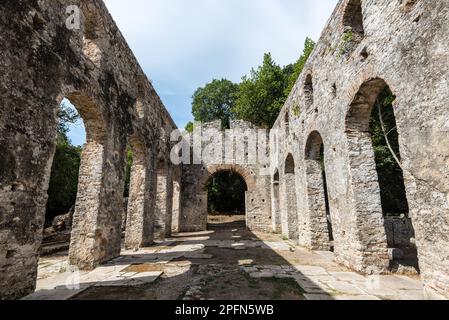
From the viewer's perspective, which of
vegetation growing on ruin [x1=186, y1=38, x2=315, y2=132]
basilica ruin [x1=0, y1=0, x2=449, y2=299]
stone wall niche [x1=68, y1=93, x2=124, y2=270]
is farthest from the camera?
vegetation growing on ruin [x1=186, y1=38, x2=315, y2=132]

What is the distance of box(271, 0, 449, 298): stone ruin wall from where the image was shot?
349 centimetres

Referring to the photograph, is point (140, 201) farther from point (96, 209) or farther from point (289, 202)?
point (289, 202)

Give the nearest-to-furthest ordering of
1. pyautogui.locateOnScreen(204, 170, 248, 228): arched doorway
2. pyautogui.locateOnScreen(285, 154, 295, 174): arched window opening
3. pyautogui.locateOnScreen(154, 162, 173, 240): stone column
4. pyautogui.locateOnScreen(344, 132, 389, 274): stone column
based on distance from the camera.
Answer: pyautogui.locateOnScreen(344, 132, 389, 274): stone column → pyautogui.locateOnScreen(285, 154, 295, 174): arched window opening → pyautogui.locateOnScreen(154, 162, 173, 240): stone column → pyautogui.locateOnScreen(204, 170, 248, 228): arched doorway

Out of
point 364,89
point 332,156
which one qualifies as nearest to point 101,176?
point 332,156

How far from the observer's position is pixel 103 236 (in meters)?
6.21

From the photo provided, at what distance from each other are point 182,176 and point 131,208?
7030mm

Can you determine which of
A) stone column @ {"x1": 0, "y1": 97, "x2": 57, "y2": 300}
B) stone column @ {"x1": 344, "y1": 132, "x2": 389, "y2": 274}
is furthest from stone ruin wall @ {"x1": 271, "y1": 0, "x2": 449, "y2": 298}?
stone column @ {"x1": 0, "y1": 97, "x2": 57, "y2": 300}

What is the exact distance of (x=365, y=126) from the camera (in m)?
5.90

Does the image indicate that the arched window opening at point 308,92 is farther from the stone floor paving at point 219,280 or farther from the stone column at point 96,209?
the stone column at point 96,209

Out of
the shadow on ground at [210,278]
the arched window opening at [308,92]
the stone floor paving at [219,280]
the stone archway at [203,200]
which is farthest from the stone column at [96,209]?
the stone archway at [203,200]

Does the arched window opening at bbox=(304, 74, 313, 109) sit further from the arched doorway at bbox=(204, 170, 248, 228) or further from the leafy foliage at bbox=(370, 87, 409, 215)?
the arched doorway at bbox=(204, 170, 248, 228)

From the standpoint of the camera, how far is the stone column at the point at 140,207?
28.5 feet

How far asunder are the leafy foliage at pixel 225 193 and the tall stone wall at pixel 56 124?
13.6m

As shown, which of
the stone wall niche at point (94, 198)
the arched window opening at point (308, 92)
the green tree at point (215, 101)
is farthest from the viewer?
the green tree at point (215, 101)
